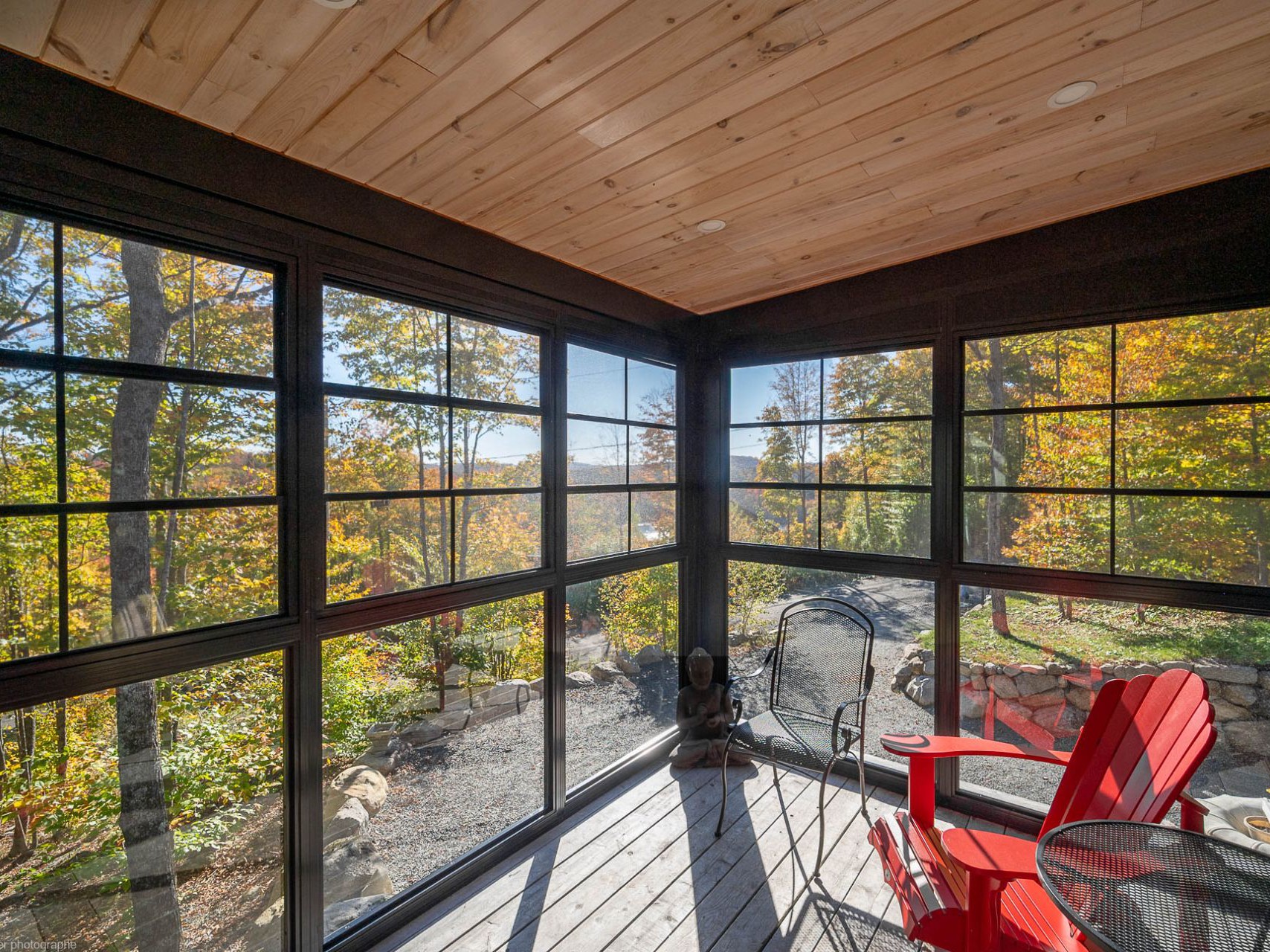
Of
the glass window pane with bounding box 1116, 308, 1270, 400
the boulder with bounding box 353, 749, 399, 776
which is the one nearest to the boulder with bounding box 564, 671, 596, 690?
the boulder with bounding box 353, 749, 399, 776

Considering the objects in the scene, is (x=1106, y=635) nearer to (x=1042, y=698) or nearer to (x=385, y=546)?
(x=1042, y=698)

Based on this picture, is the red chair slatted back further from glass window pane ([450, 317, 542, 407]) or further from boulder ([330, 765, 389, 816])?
glass window pane ([450, 317, 542, 407])

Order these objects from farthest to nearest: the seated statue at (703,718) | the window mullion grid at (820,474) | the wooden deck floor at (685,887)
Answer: the seated statue at (703,718) < the window mullion grid at (820,474) < the wooden deck floor at (685,887)

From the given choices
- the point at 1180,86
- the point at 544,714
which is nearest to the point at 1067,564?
the point at 1180,86

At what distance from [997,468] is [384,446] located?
2886mm

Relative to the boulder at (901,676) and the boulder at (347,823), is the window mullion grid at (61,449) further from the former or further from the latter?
the boulder at (901,676)

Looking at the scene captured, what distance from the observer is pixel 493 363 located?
2.59 meters

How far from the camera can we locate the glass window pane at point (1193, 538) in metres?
2.33

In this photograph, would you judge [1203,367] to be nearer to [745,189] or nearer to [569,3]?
[745,189]

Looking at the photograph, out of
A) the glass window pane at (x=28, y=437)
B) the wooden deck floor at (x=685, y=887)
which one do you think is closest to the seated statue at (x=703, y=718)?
the wooden deck floor at (x=685, y=887)

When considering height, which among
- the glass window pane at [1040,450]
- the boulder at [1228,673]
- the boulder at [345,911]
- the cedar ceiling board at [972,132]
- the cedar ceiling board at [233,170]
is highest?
the cedar ceiling board at [972,132]

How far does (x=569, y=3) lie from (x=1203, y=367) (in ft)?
9.57

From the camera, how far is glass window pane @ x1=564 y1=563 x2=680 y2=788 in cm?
302

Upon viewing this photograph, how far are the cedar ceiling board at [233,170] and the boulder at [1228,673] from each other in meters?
3.35
